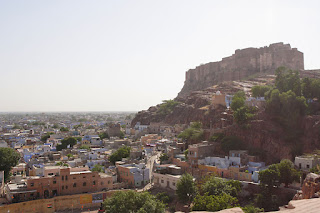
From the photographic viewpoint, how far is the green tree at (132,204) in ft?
55.0

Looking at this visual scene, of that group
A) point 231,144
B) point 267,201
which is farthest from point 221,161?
point 267,201

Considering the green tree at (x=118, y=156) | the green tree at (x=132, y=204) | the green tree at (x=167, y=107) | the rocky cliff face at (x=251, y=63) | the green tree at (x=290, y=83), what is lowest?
the green tree at (x=132, y=204)

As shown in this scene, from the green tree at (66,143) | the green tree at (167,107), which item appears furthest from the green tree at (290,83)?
the green tree at (66,143)

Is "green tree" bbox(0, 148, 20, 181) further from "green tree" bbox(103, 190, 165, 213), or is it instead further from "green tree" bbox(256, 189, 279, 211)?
"green tree" bbox(256, 189, 279, 211)

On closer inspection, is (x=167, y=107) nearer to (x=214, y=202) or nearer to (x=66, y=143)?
(x=66, y=143)

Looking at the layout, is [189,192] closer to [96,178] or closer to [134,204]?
[134,204]

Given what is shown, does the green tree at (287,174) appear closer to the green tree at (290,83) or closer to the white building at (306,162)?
the white building at (306,162)

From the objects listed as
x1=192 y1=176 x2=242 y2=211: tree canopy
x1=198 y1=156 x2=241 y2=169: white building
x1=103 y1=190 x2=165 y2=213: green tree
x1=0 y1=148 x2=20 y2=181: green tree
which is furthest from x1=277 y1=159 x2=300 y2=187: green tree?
x1=0 y1=148 x2=20 y2=181: green tree

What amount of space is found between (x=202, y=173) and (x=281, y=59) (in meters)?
35.1

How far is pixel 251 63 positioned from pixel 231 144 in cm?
3390

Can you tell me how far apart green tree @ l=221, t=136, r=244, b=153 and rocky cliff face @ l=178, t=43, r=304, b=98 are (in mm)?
29334

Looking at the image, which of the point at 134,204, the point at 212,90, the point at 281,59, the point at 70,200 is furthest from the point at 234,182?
the point at 281,59

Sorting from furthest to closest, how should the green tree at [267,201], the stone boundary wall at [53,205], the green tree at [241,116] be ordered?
1. the green tree at [241,116]
2. the stone boundary wall at [53,205]
3. the green tree at [267,201]

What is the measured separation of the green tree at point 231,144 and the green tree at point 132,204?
10.1 meters
